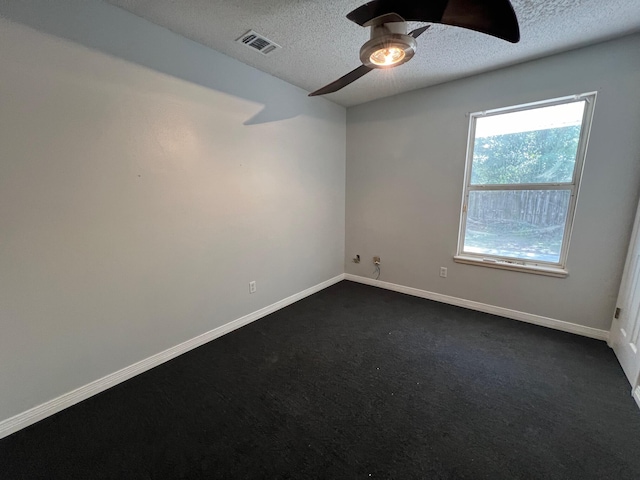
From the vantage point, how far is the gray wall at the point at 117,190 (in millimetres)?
1438

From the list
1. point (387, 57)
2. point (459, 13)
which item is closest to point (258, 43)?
point (387, 57)

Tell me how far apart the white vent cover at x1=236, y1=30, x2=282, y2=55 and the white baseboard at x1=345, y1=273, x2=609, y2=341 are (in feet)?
9.58

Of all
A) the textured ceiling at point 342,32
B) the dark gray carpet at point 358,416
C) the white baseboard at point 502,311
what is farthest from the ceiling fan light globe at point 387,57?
the white baseboard at point 502,311

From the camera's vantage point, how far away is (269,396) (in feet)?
5.64

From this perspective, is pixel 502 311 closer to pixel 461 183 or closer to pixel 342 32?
pixel 461 183

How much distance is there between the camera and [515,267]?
2.61m

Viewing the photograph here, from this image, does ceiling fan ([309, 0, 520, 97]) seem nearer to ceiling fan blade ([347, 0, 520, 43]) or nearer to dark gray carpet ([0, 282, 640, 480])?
ceiling fan blade ([347, 0, 520, 43])

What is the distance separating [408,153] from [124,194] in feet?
9.48

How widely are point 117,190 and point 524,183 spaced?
11.4ft

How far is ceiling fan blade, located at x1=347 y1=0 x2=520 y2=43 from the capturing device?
107 centimetres

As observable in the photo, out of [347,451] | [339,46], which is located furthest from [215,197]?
[347,451]

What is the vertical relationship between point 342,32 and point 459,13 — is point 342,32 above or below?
above

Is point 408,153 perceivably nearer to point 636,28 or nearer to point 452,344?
point 636,28

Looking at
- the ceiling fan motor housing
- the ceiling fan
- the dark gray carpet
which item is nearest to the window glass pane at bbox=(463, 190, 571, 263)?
the dark gray carpet
